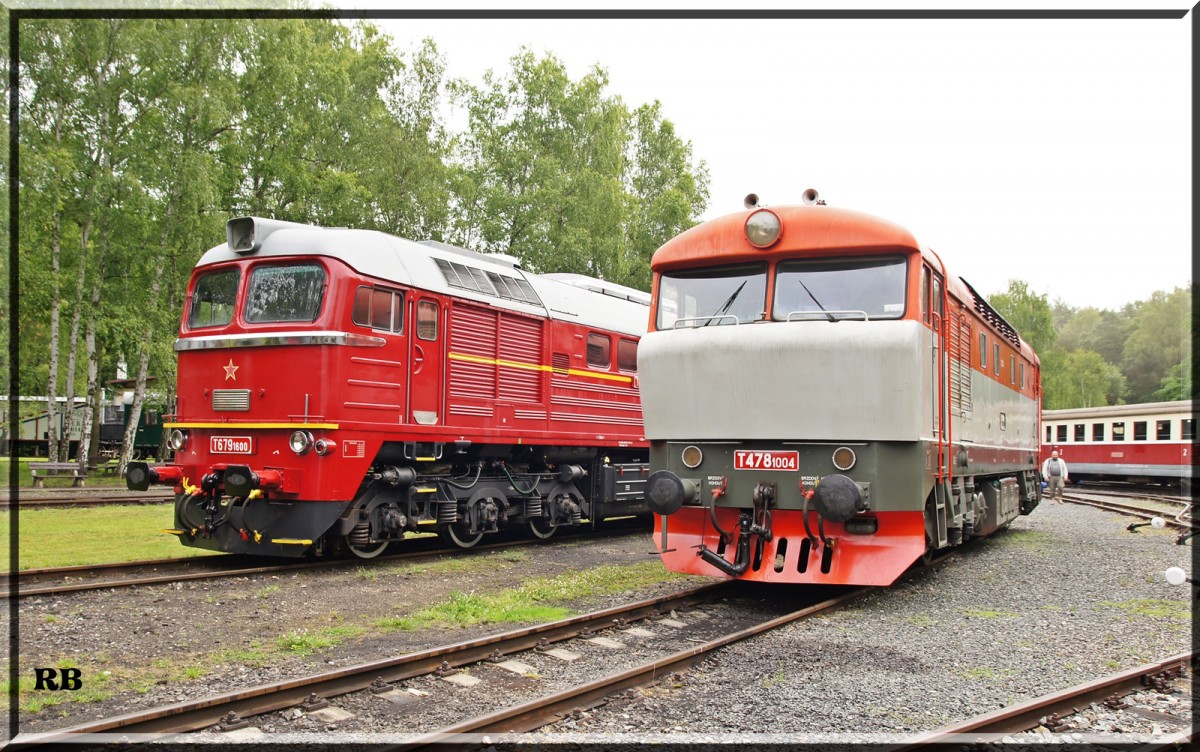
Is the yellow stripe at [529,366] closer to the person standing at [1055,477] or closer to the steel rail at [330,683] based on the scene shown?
the steel rail at [330,683]

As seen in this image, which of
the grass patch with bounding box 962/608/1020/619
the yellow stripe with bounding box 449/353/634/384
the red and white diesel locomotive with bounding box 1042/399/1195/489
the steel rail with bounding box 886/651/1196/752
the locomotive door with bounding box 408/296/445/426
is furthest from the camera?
the red and white diesel locomotive with bounding box 1042/399/1195/489

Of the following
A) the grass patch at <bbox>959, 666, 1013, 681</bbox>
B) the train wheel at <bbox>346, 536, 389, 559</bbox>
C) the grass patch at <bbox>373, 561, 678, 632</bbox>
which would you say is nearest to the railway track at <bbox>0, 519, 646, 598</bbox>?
the train wheel at <bbox>346, 536, 389, 559</bbox>

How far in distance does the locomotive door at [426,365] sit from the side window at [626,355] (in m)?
4.44

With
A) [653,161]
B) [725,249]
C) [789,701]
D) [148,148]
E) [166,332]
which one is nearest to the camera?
[789,701]

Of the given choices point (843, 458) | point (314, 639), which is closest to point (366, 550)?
point (314, 639)

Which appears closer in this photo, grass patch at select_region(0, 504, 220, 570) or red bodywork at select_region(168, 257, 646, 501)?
red bodywork at select_region(168, 257, 646, 501)

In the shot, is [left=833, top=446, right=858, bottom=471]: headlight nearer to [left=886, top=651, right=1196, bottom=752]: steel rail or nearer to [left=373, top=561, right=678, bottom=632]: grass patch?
[left=886, top=651, right=1196, bottom=752]: steel rail

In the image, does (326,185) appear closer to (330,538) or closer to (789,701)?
(330,538)

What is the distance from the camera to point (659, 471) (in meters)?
8.87

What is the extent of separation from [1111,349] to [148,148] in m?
88.1

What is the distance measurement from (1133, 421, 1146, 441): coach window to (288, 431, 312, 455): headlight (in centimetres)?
2940

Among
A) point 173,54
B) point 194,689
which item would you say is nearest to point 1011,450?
point 194,689

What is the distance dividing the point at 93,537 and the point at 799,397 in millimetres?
10511

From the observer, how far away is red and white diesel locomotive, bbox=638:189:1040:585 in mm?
8094
